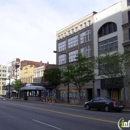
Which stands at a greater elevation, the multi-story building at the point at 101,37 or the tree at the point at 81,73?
the multi-story building at the point at 101,37

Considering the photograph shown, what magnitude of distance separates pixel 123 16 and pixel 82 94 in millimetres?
18549

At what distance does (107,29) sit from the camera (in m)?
42.8

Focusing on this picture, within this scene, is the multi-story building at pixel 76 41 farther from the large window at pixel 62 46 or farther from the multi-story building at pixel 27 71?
the multi-story building at pixel 27 71

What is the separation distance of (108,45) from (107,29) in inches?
126

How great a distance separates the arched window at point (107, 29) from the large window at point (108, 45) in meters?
1.63

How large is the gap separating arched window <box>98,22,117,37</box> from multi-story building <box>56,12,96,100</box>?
8.86 feet

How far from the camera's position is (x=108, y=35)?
138 feet

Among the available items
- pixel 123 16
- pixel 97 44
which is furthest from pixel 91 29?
pixel 123 16

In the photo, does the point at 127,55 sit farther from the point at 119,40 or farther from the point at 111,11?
the point at 111,11

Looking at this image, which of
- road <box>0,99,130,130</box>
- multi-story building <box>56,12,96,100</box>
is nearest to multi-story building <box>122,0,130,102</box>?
multi-story building <box>56,12,96,100</box>

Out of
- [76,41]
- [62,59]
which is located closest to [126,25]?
[76,41]

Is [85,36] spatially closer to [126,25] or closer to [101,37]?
[101,37]

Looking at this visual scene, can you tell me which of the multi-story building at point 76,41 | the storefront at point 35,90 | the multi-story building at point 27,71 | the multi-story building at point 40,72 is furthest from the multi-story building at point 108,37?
the multi-story building at point 27,71

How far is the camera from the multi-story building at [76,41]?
47156 mm
